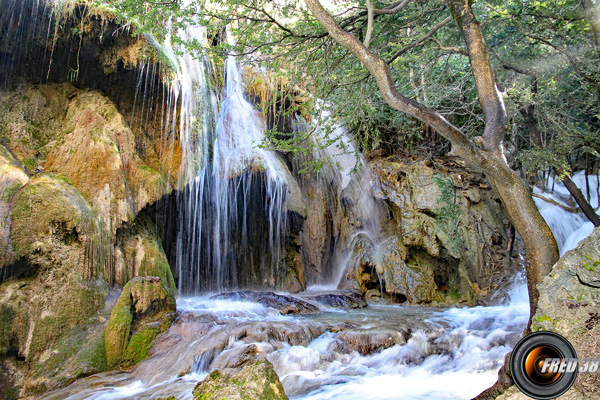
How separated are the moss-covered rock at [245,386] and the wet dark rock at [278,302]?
533 centimetres

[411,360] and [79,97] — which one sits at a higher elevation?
[79,97]

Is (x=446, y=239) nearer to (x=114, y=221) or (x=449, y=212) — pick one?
(x=449, y=212)

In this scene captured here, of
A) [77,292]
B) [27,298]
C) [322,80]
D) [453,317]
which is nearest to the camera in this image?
[27,298]

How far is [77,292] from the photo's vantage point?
19.5 feet

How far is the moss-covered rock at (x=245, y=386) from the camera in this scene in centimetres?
273

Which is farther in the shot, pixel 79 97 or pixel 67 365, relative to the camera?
pixel 79 97

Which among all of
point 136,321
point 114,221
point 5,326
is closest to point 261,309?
point 136,321

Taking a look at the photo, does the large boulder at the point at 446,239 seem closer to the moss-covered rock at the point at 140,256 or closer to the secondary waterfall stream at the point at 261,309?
the secondary waterfall stream at the point at 261,309

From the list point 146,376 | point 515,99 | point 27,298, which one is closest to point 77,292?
point 27,298

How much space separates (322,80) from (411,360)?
17.2 ft

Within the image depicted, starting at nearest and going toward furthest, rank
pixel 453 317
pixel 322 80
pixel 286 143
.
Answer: pixel 286 143 → pixel 322 80 → pixel 453 317

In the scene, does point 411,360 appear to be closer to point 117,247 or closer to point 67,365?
point 67,365
